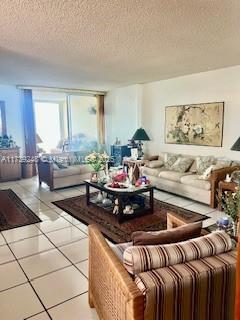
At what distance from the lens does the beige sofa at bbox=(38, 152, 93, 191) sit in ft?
17.3

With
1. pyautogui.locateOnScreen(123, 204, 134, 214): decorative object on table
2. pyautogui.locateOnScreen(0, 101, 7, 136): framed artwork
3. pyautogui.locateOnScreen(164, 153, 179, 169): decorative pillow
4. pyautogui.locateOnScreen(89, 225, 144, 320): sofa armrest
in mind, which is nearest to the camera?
pyautogui.locateOnScreen(89, 225, 144, 320): sofa armrest

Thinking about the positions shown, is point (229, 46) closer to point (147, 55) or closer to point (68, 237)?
point (147, 55)

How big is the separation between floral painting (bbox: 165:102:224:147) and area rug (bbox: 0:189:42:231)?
3.51 m

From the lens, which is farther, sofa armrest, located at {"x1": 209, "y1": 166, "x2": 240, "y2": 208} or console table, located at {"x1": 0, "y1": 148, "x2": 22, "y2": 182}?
console table, located at {"x1": 0, "y1": 148, "x2": 22, "y2": 182}

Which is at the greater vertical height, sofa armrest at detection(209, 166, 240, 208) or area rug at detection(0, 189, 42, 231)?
sofa armrest at detection(209, 166, 240, 208)

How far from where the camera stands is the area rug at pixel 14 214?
3.61 meters

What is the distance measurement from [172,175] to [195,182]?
0.58 meters

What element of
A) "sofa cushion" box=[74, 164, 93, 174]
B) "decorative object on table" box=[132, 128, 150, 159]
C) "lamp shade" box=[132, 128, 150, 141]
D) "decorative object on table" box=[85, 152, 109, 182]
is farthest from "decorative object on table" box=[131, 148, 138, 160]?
"decorative object on table" box=[85, 152, 109, 182]

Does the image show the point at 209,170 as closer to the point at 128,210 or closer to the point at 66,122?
the point at 128,210

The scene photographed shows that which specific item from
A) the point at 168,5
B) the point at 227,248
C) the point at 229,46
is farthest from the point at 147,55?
the point at 227,248

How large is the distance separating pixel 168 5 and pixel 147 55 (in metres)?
1.56

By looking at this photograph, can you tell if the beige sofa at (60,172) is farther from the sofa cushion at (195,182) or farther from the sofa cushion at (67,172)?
the sofa cushion at (195,182)

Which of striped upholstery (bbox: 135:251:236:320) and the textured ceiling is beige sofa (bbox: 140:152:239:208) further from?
striped upholstery (bbox: 135:251:236:320)

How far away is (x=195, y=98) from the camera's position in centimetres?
529
